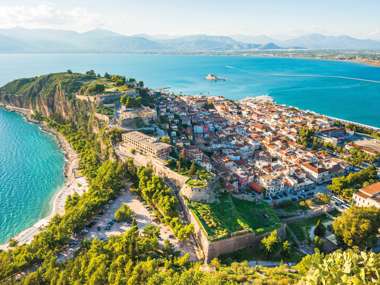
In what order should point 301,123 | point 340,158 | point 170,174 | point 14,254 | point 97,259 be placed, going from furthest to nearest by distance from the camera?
point 301,123
point 340,158
point 170,174
point 14,254
point 97,259

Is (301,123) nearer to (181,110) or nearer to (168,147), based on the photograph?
(181,110)

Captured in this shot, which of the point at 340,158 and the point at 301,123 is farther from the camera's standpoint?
the point at 301,123

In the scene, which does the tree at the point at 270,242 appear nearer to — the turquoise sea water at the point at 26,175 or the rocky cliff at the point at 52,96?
the turquoise sea water at the point at 26,175

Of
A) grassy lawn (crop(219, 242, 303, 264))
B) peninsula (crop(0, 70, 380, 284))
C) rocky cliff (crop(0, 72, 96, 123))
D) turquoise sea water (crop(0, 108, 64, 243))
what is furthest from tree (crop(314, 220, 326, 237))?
rocky cliff (crop(0, 72, 96, 123))

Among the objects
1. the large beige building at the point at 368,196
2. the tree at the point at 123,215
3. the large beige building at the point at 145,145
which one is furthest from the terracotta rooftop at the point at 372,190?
the tree at the point at 123,215

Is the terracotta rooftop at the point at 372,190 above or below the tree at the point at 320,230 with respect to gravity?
above

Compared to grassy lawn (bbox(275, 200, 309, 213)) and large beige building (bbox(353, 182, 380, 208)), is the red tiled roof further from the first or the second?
large beige building (bbox(353, 182, 380, 208))

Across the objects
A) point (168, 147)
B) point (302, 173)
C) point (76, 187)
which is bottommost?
point (76, 187)

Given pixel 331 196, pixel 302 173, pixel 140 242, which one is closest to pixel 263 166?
pixel 302 173
